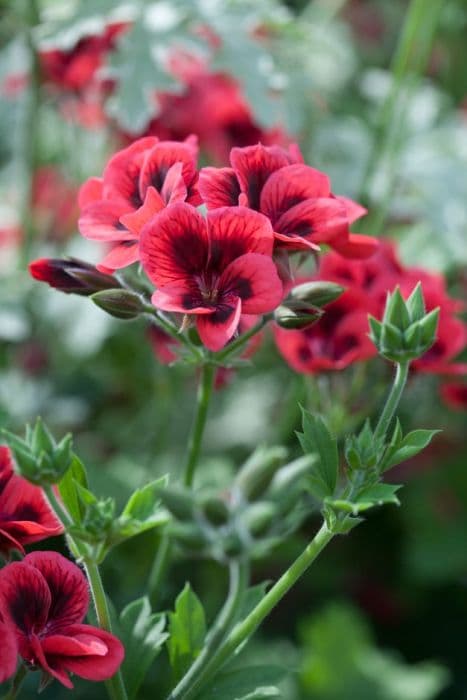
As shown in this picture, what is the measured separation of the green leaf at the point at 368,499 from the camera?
840 mm

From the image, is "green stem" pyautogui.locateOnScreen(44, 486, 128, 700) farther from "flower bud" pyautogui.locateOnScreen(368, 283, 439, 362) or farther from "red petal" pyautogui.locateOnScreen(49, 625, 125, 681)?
"flower bud" pyautogui.locateOnScreen(368, 283, 439, 362)

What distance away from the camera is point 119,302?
3.15ft

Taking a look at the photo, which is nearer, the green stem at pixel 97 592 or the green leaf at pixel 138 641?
the green stem at pixel 97 592

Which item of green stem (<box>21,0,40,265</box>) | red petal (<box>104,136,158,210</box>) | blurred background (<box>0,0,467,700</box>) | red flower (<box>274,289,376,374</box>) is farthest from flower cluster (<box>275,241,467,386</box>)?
green stem (<box>21,0,40,265</box>)

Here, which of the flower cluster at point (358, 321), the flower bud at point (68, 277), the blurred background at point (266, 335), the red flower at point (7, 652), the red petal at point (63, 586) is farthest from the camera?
the blurred background at point (266, 335)

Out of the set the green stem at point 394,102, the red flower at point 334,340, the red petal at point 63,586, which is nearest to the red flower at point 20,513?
the red petal at point 63,586

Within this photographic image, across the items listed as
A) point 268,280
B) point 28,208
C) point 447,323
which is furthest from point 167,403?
point 268,280

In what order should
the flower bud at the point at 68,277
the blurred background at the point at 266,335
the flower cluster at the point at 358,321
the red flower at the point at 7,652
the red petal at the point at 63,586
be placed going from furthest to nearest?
the blurred background at the point at 266,335 → the flower cluster at the point at 358,321 → the flower bud at the point at 68,277 → the red petal at the point at 63,586 → the red flower at the point at 7,652

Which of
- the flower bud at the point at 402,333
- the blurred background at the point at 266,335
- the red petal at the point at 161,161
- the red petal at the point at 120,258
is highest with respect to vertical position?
the red petal at the point at 161,161

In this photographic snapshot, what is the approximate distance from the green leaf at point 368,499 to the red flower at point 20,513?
245mm

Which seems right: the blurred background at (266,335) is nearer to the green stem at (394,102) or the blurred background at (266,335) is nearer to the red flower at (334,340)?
the green stem at (394,102)

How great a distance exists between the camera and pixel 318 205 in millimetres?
989

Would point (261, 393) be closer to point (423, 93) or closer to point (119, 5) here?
point (423, 93)

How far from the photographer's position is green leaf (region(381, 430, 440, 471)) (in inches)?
34.6
